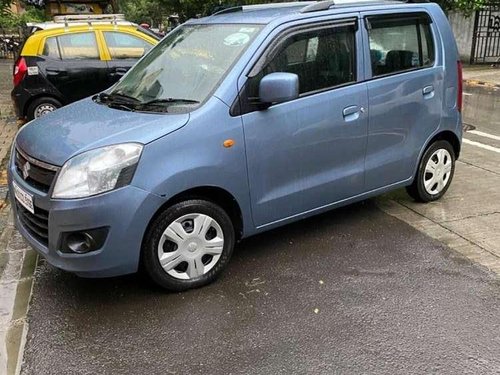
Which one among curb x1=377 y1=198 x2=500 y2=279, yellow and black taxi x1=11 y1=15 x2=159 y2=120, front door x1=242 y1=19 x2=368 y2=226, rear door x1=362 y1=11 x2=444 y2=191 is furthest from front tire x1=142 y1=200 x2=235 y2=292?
yellow and black taxi x1=11 y1=15 x2=159 y2=120

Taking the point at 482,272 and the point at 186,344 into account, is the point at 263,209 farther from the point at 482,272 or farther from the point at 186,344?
the point at 482,272

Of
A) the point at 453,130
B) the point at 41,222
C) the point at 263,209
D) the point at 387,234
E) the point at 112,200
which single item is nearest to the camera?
the point at 112,200

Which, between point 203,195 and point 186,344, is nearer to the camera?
point 186,344

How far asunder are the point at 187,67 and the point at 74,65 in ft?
18.2

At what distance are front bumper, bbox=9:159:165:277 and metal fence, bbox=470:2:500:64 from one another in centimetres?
1635

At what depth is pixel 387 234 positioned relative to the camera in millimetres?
4711

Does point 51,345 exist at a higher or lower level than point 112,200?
lower

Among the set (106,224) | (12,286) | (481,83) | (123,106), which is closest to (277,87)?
(123,106)

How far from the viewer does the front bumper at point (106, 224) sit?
3.29m

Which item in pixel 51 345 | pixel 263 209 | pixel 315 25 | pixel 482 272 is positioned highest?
pixel 315 25

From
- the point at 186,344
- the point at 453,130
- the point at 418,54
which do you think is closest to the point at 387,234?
the point at 453,130

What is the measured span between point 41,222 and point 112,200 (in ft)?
1.89

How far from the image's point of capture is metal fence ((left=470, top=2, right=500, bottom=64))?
1719 centimetres

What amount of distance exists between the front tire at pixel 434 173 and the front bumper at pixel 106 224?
2.74 metres
